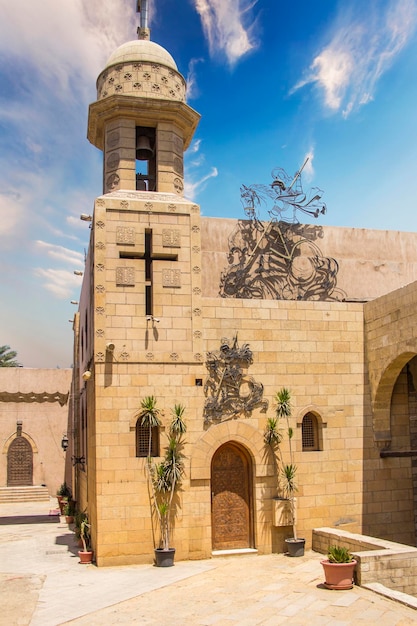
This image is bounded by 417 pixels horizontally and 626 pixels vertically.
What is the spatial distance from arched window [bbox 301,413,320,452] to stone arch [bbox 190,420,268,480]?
111 cm

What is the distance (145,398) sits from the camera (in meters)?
13.0

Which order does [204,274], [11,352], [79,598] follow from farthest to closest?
[11,352] < [204,274] < [79,598]

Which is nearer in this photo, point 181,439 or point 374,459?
point 181,439

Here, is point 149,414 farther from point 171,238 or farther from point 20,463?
point 20,463

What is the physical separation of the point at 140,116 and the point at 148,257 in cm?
340

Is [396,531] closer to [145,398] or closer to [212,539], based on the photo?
[212,539]

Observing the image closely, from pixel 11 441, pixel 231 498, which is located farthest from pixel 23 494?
pixel 231 498

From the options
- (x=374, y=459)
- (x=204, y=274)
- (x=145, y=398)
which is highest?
(x=204, y=274)

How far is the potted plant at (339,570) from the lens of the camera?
10047 millimetres

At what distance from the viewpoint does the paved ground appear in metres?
8.88

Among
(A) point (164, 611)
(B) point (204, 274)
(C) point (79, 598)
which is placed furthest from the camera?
(B) point (204, 274)

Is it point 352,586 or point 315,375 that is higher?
point 315,375

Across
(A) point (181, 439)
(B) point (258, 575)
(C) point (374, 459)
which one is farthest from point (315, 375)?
(B) point (258, 575)

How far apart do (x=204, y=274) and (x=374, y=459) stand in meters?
5.93
